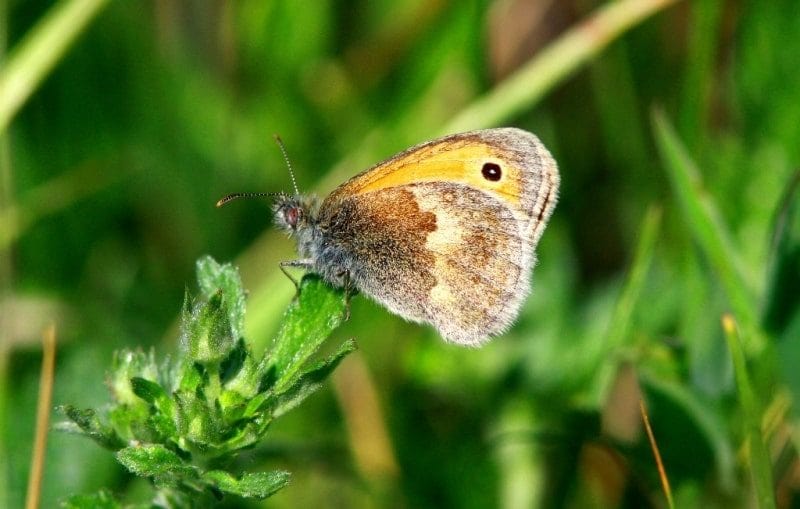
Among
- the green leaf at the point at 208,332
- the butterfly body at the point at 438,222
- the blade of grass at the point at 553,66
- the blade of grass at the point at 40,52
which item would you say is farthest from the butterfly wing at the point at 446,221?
the blade of grass at the point at 40,52

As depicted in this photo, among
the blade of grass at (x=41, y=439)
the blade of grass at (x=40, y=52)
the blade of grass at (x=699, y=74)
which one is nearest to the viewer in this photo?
the blade of grass at (x=41, y=439)

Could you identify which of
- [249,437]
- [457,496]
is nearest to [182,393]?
Answer: [249,437]

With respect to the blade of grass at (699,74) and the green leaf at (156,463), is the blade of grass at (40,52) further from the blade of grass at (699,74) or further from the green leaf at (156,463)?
the blade of grass at (699,74)

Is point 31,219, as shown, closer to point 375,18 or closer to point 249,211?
point 249,211

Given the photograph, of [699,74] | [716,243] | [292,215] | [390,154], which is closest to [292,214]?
[292,215]

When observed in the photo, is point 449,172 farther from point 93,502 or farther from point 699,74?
point 93,502

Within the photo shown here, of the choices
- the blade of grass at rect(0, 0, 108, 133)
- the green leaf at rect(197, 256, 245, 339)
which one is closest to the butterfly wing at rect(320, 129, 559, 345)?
the green leaf at rect(197, 256, 245, 339)

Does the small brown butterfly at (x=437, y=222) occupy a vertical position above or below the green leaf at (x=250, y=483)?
above

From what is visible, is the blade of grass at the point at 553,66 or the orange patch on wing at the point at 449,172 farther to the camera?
the blade of grass at the point at 553,66
